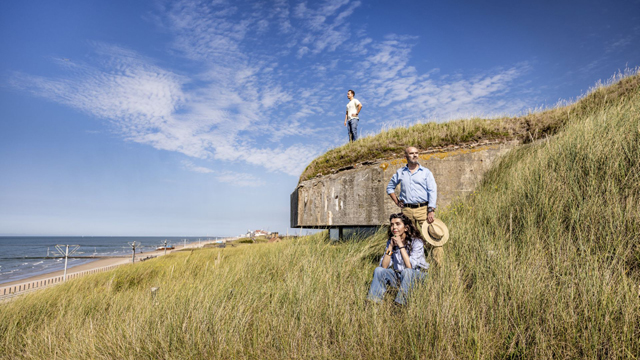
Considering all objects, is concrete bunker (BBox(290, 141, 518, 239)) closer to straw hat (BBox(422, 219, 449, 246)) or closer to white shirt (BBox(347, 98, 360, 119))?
white shirt (BBox(347, 98, 360, 119))

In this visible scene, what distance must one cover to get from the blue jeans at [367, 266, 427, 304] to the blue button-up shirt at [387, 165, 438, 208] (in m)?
1.13

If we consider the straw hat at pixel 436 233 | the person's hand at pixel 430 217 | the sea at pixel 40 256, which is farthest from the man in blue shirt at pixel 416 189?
the sea at pixel 40 256

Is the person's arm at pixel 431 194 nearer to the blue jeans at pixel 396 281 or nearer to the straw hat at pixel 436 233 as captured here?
the straw hat at pixel 436 233

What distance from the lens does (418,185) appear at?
416 centimetres

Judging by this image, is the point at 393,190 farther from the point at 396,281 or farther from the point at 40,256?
the point at 40,256

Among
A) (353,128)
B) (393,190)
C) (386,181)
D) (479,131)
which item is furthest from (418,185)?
(353,128)

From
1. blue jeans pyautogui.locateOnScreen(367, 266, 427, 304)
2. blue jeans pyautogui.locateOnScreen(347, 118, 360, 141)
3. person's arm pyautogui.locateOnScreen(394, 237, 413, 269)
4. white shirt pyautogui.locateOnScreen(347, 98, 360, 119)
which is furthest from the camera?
blue jeans pyautogui.locateOnScreen(347, 118, 360, 141)

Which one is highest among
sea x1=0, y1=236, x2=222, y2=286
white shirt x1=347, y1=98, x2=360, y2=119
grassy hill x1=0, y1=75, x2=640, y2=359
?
white shirt x1=347, y1=98, x2=360, y2=119

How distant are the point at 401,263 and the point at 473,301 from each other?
92 cm

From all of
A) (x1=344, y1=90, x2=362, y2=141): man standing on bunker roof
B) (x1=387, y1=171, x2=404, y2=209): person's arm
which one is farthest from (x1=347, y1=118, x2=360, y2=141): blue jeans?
(x1=387, y1=171, x2=404, y2=209): person's arm

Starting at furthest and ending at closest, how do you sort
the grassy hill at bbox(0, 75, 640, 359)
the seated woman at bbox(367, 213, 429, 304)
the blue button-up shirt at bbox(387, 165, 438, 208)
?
the blue button-up shirt at bbox(387, 165, 438, 208) → the seated woman at bbox(367, 213, 429, 304) → the grassy hill at bbox(0, 75, 640, 359)

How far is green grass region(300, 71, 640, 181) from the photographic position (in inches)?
269

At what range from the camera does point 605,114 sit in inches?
200

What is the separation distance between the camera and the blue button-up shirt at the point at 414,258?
11.3 feet
